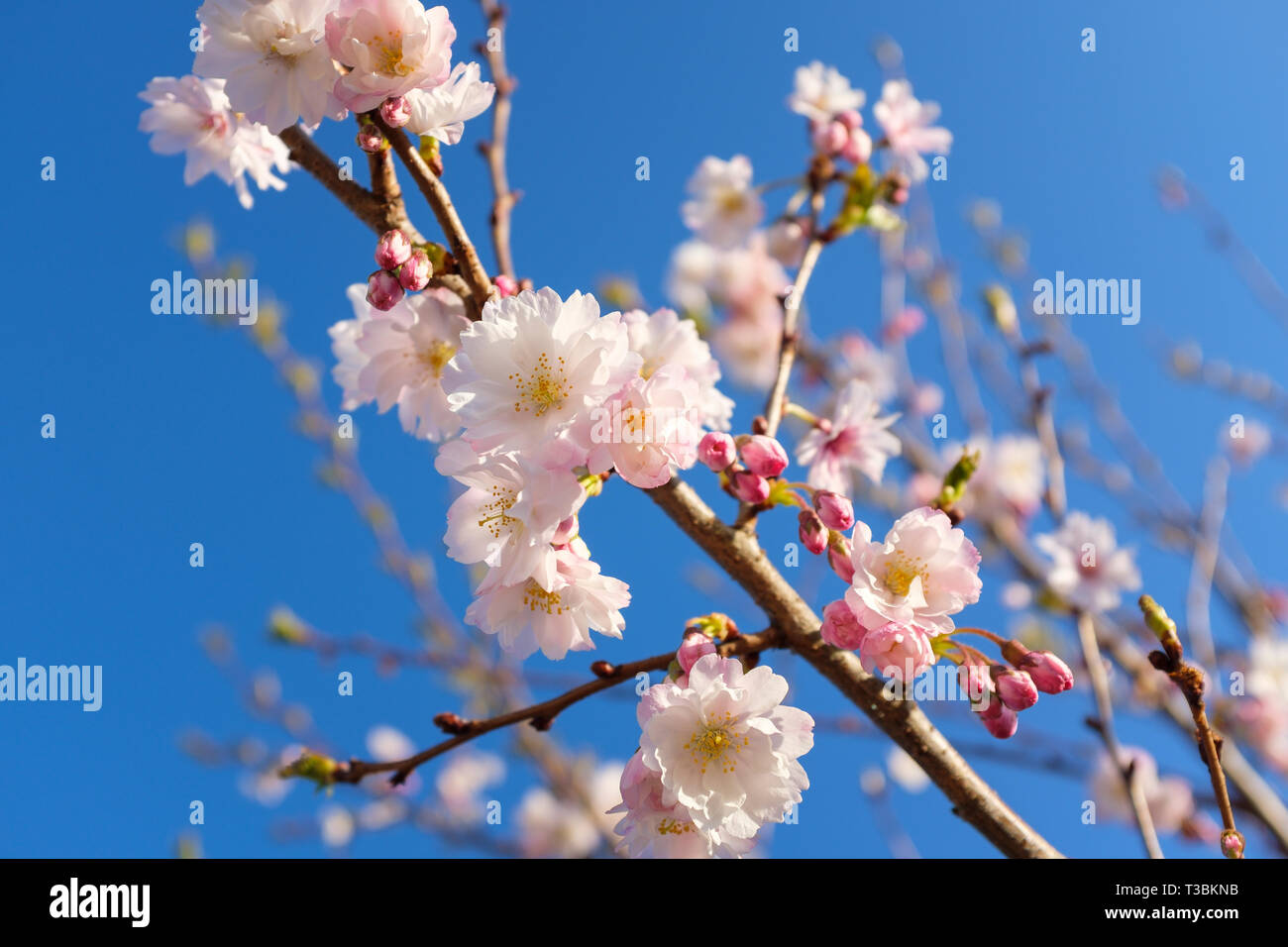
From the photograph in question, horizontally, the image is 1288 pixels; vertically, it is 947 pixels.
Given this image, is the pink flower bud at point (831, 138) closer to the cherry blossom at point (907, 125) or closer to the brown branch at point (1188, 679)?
the cherry blossom at point (907, 125)

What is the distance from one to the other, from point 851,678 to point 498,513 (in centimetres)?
66

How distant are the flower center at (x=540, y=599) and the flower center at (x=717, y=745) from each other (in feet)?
1.01

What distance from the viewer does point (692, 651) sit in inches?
54.6

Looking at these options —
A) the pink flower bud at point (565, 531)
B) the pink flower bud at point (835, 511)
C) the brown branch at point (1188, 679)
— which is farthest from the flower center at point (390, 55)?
the brown branch at point (1188, 679)

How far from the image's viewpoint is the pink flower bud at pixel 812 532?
1445 millimetres

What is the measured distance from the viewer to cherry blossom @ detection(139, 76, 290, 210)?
1928mm

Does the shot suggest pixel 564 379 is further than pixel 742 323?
No

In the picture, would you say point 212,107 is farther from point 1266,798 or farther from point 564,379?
point 1266,798

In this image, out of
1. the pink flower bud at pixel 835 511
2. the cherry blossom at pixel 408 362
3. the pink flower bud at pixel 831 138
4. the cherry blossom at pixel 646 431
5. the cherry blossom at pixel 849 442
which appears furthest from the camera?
the pink flower bud at pixel 831 138

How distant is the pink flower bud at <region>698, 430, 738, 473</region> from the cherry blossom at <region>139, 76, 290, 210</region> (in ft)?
4.01
